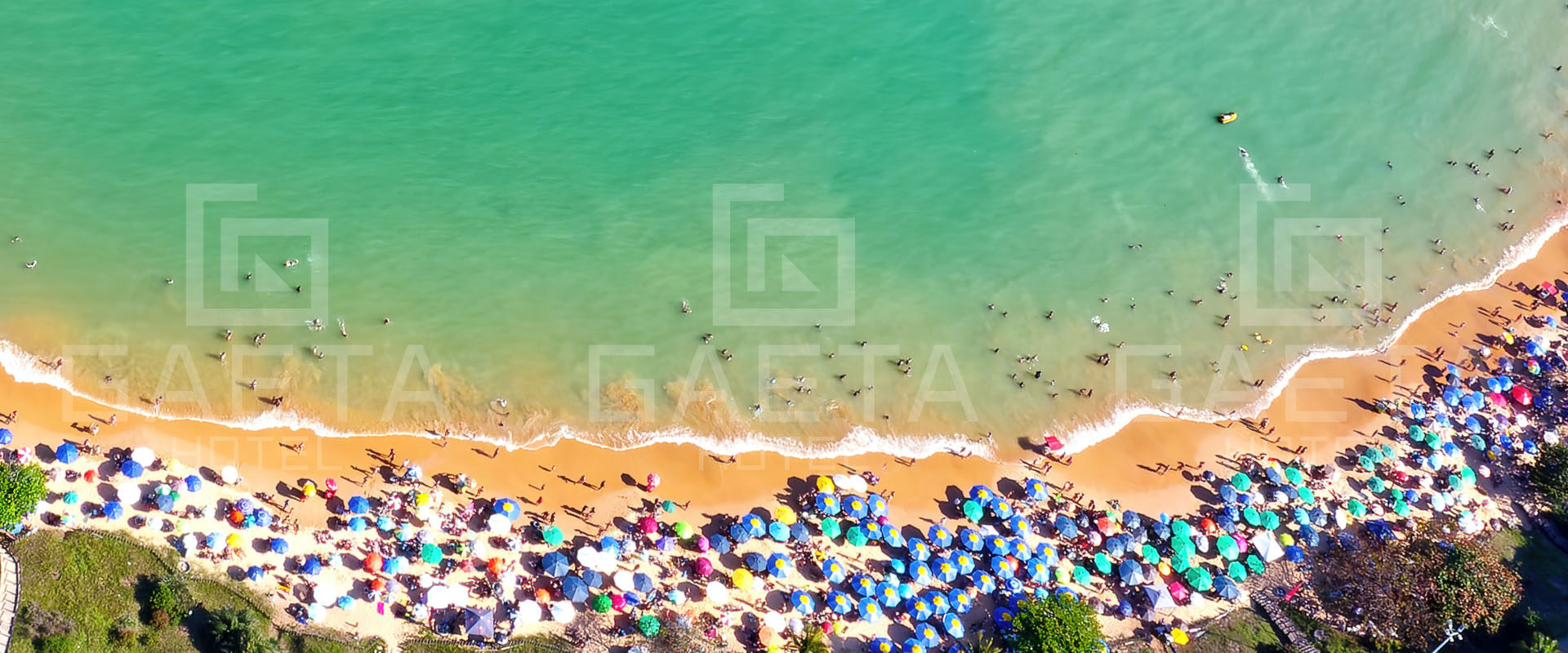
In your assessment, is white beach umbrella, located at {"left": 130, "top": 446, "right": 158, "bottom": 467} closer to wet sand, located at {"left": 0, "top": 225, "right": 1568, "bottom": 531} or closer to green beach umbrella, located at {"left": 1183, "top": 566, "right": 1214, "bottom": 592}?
wet sand, located at {"left": 0, "top": 225, "right": 1568, "bottom": 531}

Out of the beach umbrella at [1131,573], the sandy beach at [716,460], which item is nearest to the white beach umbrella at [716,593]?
the sandy beach at [716,460]

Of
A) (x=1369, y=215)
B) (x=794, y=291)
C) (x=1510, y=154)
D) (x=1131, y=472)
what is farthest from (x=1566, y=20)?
(x=794, y=291)

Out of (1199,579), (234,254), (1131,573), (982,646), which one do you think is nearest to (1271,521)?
(1199,579)

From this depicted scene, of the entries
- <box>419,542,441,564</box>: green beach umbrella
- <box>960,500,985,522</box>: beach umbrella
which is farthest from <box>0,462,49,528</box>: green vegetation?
<box>960,500,985,522</box>: beach umbrella

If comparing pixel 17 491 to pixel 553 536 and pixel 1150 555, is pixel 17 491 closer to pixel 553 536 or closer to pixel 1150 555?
pixel 553 536

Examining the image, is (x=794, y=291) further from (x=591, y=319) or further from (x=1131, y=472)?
(x=1131, y=472)
